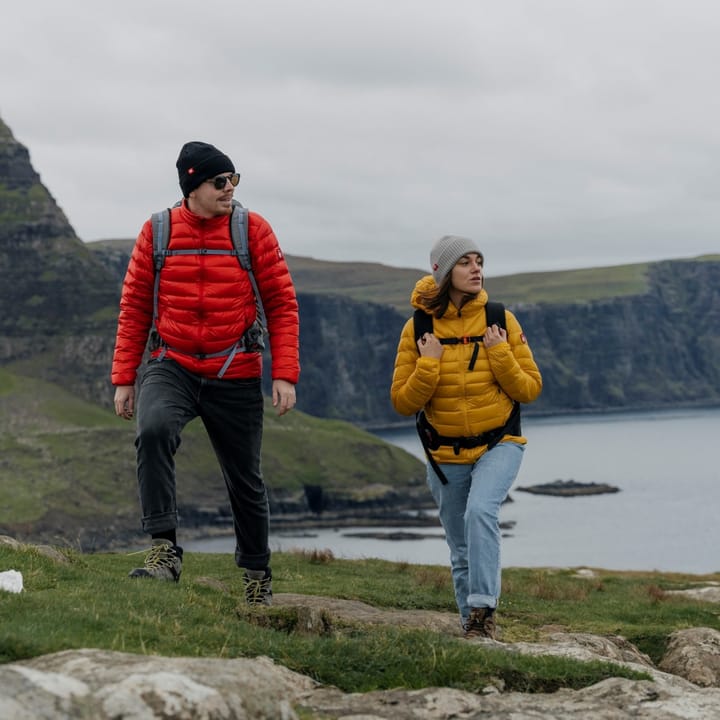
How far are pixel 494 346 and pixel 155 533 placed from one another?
3.63 metres

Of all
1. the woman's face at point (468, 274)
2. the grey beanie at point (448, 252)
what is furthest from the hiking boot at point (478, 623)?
the grey beanie at point (448, 252)

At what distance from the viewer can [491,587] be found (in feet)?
35.0

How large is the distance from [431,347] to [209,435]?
2339 millimetres

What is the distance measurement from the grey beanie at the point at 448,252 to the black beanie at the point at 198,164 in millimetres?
2143

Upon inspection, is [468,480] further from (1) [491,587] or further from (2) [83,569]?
(2) [83,569]

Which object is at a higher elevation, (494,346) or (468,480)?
(494,346)

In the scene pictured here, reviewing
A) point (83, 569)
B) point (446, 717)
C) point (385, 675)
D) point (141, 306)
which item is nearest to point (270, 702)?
point (446, 717)

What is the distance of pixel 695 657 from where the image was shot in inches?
438

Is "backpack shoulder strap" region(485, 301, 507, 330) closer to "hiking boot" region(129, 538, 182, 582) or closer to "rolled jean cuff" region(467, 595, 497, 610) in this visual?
"rolled jean cuff" region(467, 595, 497, 610)

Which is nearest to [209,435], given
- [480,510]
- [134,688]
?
[480,510]

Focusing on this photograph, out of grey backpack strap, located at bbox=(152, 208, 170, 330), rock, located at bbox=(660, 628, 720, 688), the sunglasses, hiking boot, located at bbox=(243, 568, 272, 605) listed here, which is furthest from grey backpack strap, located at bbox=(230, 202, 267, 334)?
rock, located at bbox=(660, 628, 720, 688)

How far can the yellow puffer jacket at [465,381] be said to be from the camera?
35.3 feet

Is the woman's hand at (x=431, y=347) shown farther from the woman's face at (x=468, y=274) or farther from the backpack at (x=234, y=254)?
the backpack at (x=234, y=254)

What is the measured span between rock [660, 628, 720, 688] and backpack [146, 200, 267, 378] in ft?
16.5
